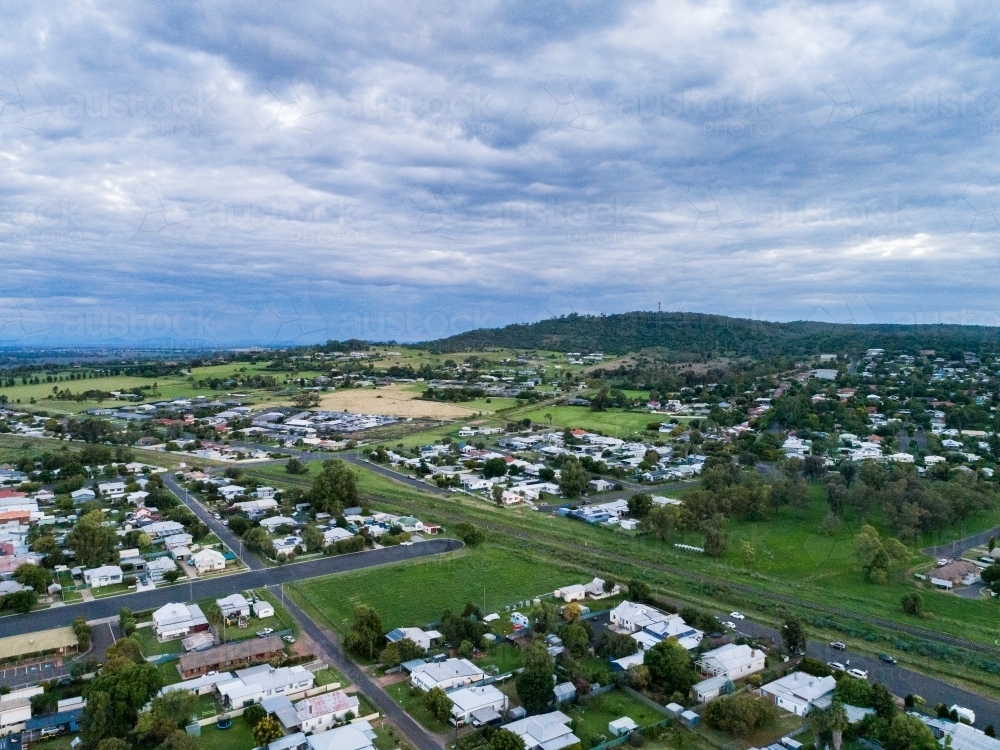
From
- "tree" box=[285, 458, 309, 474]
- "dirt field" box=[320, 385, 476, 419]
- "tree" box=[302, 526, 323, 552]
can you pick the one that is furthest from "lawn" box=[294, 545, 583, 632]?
"dirt field" box=[320, 385, 476, 419]

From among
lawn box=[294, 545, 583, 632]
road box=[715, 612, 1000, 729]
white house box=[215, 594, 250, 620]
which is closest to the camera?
road box=[715, 612, 1000, 729]

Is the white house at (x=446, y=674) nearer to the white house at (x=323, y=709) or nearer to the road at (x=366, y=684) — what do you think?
the road at (x=366, y=684)

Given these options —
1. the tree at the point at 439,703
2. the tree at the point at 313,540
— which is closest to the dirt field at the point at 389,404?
the tree at the point at 313,540

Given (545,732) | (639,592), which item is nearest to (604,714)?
(545,732)

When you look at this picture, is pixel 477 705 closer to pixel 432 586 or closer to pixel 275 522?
pixel 432 586

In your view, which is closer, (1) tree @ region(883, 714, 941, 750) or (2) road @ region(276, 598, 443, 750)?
(1) tree @ region(883, 714, 941, 750)

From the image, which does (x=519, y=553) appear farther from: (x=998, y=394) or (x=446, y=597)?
(x=998, y=394)

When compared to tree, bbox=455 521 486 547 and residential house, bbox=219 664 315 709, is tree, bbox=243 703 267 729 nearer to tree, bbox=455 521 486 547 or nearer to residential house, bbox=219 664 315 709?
residential house, bbox=219 664 315 709

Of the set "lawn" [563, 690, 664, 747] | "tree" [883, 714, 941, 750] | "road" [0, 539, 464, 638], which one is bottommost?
"lawn" [563, 690, 664, 747]
